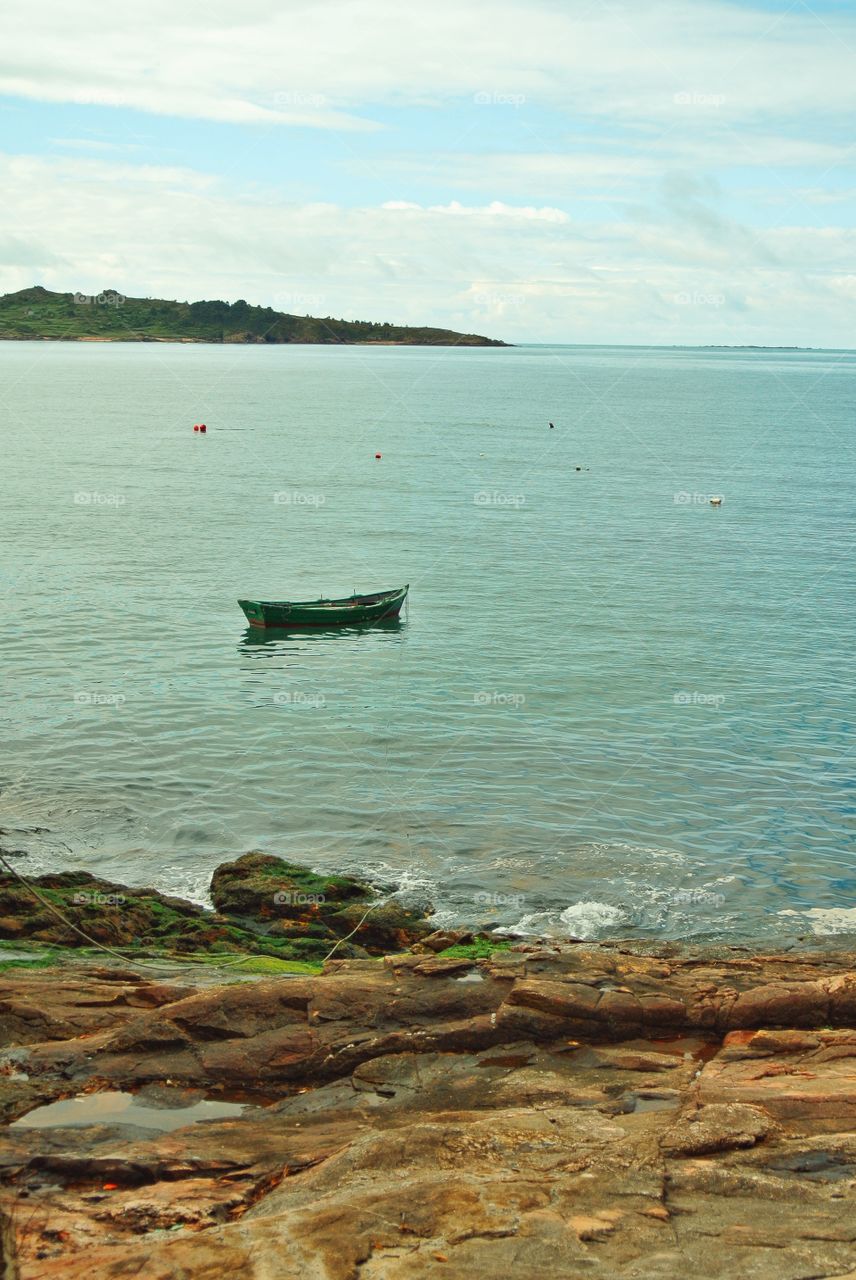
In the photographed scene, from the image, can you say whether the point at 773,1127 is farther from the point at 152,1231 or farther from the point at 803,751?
the point at 803,751

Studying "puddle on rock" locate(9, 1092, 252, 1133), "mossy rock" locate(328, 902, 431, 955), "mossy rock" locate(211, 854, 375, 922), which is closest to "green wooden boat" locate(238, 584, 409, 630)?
"mossy rock" locate(211, 854, 375, 922)

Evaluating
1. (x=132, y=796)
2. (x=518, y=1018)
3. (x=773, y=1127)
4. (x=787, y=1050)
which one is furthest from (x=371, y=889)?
(x=773, y=1127)

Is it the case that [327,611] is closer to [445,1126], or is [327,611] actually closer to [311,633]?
[311,633]

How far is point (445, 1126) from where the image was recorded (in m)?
11.2

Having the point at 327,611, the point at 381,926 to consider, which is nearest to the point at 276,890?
the point at 381,926

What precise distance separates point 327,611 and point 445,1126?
3341 centimetres

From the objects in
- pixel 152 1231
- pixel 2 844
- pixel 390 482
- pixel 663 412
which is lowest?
pixel 2 844

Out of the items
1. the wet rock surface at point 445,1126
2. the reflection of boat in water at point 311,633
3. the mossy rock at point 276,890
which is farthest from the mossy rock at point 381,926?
the reflection of boat in water at point 311,633

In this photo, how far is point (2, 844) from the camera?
2516cm

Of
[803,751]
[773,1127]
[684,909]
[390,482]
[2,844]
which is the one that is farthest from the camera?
[390,482]

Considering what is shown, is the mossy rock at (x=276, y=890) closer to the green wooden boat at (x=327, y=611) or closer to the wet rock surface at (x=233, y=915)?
the wet rock surface at (x=233, y=915)

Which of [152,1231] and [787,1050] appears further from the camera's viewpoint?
[787,1050]

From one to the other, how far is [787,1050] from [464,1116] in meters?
4.03

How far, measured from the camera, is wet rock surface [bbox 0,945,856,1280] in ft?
29.6
